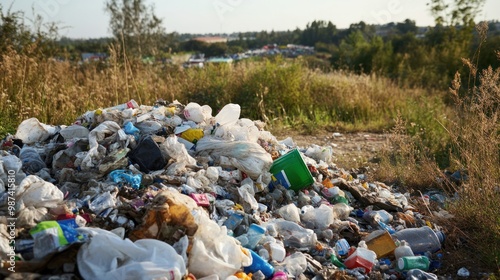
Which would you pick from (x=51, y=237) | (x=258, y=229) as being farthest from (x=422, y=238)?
(x=51, y=237)

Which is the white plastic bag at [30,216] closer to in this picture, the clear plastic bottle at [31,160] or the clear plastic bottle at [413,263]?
the clear plastic bottle at [31,160]

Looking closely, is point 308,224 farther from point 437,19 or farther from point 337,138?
point 437,19

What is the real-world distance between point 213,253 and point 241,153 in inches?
56.1

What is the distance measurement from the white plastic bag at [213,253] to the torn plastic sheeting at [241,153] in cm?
108

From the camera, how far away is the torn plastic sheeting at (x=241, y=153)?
3.77 metres

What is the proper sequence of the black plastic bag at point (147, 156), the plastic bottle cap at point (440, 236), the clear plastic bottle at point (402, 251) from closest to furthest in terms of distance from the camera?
the clear plastic bottle at point (402, 251)
the plastic bottle cap at point (440, 236)
the black plastic bag at point (147, 156)

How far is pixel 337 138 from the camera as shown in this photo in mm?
7168

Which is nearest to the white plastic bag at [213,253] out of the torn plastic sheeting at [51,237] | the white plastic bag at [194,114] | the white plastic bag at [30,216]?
the torn plastic sheeting at [51,237]

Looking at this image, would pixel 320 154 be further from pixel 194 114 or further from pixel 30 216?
pixel 30 216

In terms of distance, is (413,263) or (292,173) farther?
(292,173)

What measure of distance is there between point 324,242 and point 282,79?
537 centimetres

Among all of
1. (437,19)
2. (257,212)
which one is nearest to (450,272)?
(257,212)

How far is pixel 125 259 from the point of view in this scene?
231 cm

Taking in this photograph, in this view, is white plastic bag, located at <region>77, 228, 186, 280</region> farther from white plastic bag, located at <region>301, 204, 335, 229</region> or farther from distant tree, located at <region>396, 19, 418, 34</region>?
distant tree, located at <region>396, 19, 418, 34</region>
